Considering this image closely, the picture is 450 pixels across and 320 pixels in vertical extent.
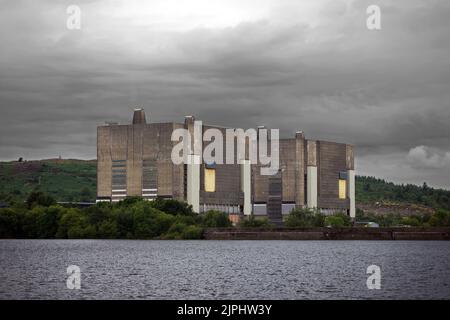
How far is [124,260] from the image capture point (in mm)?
137375

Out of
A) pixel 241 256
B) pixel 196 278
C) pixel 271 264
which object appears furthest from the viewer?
pixel 241 256

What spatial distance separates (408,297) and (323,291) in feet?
29.7

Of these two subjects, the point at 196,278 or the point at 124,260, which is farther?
the point at 124,260

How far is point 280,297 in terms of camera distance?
267ft

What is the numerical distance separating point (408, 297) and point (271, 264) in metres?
50.1

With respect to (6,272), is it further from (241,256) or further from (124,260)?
(241,256)
